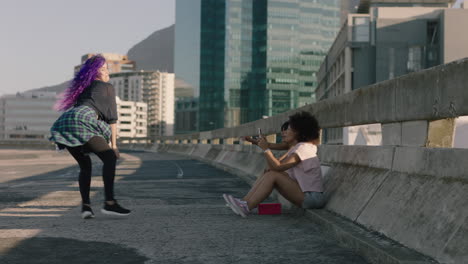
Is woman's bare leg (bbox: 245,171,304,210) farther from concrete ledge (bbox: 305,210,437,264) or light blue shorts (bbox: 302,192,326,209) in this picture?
concrete ledge (bbox: 305,210,437,264)

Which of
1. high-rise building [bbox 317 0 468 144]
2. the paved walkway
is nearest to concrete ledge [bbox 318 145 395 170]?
the paved walkway

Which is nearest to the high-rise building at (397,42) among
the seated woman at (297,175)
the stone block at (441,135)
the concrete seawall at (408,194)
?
the seated woman at (297,175)

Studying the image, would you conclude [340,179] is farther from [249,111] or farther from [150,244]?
[249,111]

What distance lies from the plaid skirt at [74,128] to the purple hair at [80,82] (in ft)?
0.93

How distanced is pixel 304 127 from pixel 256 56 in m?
154

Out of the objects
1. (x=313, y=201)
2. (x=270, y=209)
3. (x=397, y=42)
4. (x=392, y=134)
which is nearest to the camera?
(x=392, y=134)

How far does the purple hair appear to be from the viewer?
6676 mm

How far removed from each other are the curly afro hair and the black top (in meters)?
2.10

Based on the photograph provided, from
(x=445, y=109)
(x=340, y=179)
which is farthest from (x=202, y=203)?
(x=445, y=109)

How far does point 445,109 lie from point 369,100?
1581 millimetres

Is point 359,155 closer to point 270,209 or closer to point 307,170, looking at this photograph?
point 307,170

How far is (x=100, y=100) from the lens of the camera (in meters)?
6.63

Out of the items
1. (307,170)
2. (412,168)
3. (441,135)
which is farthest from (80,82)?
(441,135)

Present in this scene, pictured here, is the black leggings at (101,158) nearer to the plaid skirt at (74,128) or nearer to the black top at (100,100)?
the plaid skirt at (74,128)
